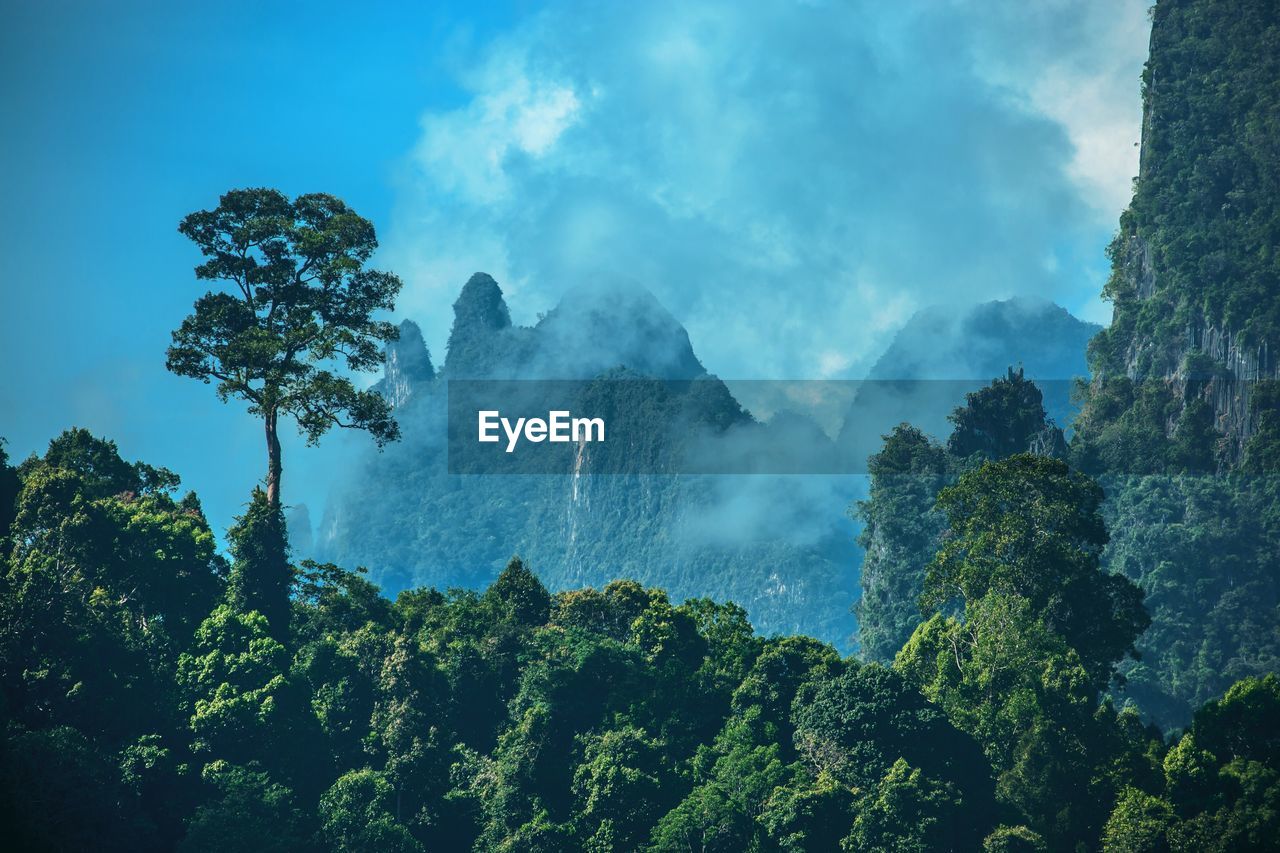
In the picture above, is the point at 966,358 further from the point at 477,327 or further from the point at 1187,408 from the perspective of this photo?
the point at 1187,408

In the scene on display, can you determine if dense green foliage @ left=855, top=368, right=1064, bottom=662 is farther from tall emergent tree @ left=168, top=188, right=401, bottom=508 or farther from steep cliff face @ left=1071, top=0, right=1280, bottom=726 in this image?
tall emergent tree @ left=168, top=188, right=401, bottom=508

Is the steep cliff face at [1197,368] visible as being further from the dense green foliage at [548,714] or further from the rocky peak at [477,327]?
the rocky peak at [477,327]

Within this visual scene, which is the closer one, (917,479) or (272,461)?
(272,461)

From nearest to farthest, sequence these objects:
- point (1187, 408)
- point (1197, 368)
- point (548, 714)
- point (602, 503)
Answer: point (548, 714) < point (1187, 408) < point (1197, 368) < point (602, 503)

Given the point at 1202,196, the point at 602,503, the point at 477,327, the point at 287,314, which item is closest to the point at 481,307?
the point at 477,327

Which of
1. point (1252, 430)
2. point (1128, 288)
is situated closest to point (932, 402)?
point (1128, 288)

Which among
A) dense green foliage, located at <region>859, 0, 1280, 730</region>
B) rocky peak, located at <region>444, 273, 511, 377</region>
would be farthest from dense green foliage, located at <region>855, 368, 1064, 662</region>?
rocky peak, located at <region>444, 273, 511, 377</region>
